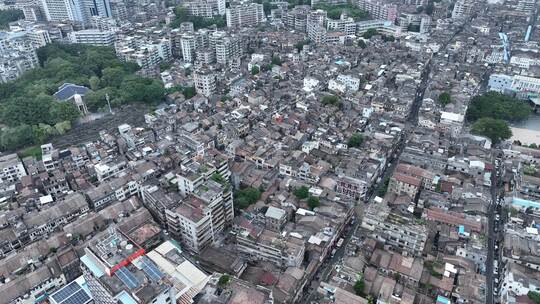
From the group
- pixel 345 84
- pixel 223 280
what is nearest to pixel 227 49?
pixel 345 84

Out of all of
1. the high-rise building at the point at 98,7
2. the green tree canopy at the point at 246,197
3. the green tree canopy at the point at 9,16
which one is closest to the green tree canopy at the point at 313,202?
the green tree canopy at the point at 246,197

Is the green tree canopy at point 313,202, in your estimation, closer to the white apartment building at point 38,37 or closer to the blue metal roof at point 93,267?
the blue metal roof at point 93,267

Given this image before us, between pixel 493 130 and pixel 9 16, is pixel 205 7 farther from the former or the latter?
pixel 493 130

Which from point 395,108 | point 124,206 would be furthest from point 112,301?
point 395,108

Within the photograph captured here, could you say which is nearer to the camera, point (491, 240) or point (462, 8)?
point (491, 240)

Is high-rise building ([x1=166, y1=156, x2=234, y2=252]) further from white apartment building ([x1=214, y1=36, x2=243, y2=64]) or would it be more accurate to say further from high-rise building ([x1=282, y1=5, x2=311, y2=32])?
high-rise building ([x1=282, y1=5, x2=311, y2=32])
